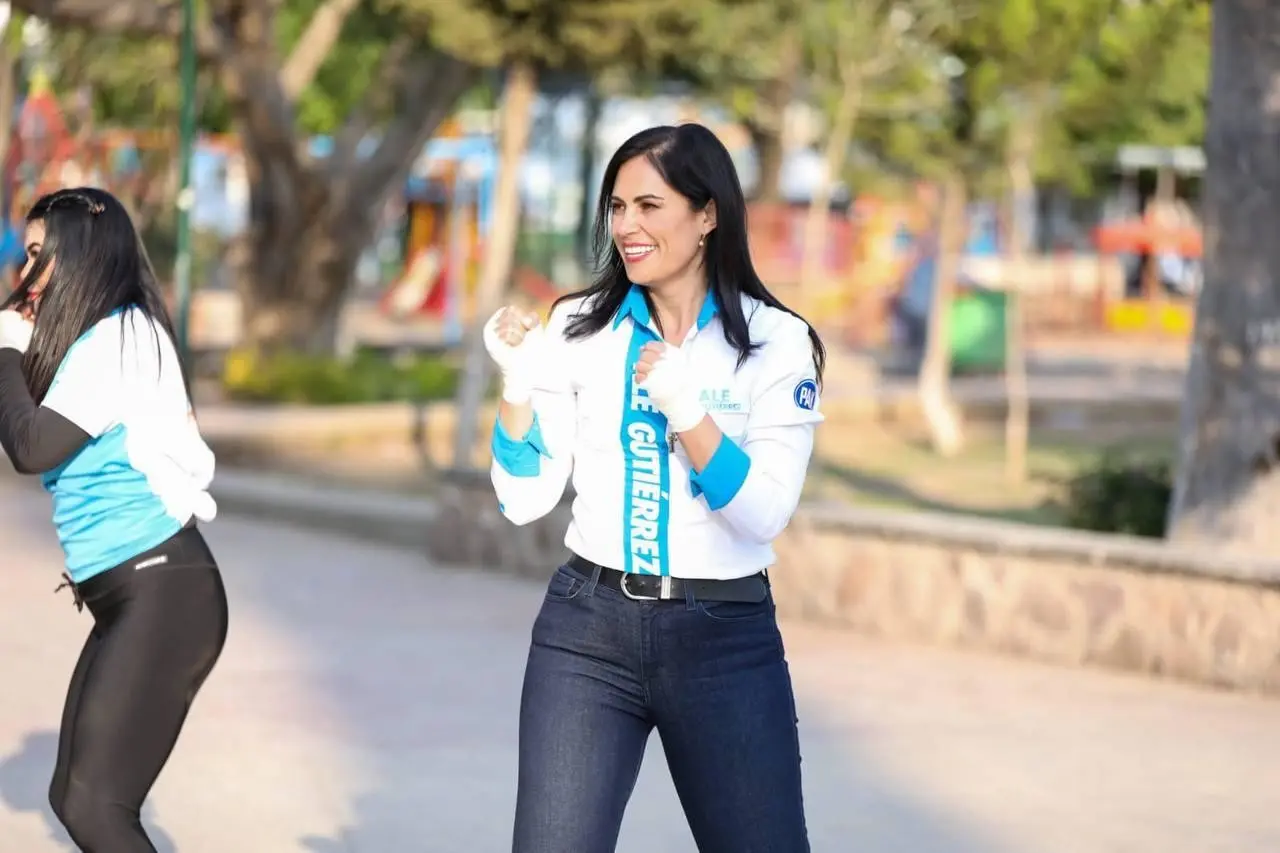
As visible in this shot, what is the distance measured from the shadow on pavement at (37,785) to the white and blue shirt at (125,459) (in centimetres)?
147

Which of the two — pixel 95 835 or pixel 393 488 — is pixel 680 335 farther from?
pixel 393 488

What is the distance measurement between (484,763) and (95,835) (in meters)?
2.59

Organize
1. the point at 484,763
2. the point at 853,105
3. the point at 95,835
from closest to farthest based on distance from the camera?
the point at 95,835 < the point at 484,763 < the point at 853,105

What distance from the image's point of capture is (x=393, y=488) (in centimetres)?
1423

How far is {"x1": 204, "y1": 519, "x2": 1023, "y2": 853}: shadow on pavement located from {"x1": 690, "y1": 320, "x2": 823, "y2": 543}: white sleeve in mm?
2628

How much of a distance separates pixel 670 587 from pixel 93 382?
1474mm

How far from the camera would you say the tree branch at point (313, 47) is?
17.6m

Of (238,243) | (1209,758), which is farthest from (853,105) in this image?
(1209,758)

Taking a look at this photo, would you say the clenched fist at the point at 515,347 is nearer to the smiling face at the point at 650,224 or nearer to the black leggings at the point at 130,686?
the smiling face at the point at 650,224

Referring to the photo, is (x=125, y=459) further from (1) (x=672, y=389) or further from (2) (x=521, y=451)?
(1) (x=672, y=389)

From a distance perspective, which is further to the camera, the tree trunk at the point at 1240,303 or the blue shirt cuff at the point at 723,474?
the tree trunk at the point at 1240,303

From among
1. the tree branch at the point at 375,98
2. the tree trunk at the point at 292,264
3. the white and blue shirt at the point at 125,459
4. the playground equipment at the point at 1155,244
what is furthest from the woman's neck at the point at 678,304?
the playground equipment at the point at 1155,244

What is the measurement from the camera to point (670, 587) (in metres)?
3.60

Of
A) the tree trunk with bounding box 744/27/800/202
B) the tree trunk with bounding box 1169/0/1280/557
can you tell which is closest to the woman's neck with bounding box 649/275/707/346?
the tree trunk with bounding box 1169/0/1280/557
